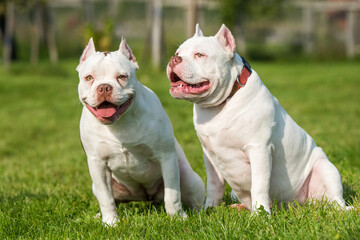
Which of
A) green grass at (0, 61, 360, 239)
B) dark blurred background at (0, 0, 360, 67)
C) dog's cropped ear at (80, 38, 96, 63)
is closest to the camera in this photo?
green grass at (0, 61, 360, 239)

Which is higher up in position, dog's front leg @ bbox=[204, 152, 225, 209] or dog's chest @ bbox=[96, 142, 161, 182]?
dog's chest @ bbox=[96, 142, 161, 182]

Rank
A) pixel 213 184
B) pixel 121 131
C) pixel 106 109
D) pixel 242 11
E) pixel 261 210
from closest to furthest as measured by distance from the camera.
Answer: pixel 261 210 → pixel 106 109 → pixel 121 131 → pixel 213 184 → pixel 242 11

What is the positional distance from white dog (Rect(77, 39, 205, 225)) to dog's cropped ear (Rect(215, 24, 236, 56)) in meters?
0.66

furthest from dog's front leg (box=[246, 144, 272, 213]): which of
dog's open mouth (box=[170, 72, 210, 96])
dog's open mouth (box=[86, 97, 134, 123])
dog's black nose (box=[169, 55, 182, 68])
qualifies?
dog's open mouth (box=[86, 97, 134, 123])

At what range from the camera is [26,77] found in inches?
595

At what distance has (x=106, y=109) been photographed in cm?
357

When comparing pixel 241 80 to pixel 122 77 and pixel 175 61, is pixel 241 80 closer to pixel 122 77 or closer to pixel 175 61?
pixel 175 61

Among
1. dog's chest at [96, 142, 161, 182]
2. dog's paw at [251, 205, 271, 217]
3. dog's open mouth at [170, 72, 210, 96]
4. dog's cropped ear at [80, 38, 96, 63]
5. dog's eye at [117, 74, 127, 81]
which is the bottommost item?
dog's paw at [251, 205, 271, 217]

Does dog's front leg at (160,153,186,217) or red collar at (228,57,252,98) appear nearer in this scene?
red collar at (228,57,252,98)

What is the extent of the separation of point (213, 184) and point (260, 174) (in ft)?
1.87

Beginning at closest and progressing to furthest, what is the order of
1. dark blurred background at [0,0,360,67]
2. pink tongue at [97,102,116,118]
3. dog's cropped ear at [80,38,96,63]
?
pink tongue at [97,102,116,118] < dog's cropped ear at [80,38,96,63] < dark blurred background at [0,0,360,67]

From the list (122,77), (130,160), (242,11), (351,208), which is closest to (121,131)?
(130,160)

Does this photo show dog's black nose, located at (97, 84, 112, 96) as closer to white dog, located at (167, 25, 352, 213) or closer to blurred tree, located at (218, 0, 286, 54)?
white dog, located at (167, 25, 352, 213)

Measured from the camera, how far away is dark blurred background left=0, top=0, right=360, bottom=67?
75.5 feet
